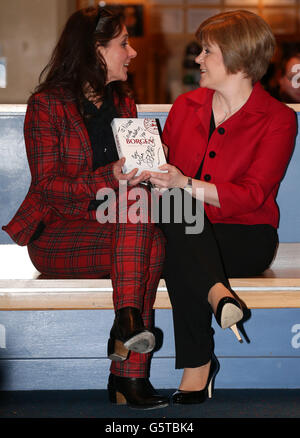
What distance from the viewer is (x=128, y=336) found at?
1.70 metres

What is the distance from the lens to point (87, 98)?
2170mm

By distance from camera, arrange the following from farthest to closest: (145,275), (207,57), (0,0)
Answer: (0,0) < (207,57) < (145,275)

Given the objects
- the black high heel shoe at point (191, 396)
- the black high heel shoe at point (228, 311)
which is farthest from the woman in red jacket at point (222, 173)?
the black high heel shoe at point (228, 311)

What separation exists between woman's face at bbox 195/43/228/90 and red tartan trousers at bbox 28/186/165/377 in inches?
22.0

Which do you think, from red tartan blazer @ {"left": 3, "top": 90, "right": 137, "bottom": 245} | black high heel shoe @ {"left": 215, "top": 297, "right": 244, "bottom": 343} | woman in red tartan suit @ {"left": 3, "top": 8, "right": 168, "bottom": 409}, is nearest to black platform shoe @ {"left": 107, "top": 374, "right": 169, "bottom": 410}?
woman in red tartan suit @ {"left": 3, "top": 8, "right": 168, "bottom": 409}

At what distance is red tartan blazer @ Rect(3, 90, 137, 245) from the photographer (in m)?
1.99

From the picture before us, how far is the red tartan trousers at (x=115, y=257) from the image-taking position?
71.2 inches

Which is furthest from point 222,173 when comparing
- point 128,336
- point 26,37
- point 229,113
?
point 26,37

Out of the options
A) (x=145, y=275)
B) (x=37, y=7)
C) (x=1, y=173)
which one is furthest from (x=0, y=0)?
(x=145, y=275)

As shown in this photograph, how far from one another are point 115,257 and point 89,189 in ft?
0.89

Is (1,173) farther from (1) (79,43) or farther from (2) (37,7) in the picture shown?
(2) (37,7)

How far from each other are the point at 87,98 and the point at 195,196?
0.49 meters

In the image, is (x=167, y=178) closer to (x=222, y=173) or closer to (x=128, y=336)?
(x=222, y=173)

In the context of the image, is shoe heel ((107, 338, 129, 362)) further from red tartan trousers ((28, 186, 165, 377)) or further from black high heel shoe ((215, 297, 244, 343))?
black high heel shoe ((215, 297, 244, 343))
